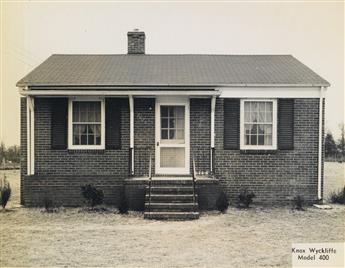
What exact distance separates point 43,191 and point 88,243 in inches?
177

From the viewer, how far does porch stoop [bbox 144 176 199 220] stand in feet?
33.7

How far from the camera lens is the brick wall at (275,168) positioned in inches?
485

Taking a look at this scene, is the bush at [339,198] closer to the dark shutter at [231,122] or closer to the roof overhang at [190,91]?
the roof overhang at [190,91]

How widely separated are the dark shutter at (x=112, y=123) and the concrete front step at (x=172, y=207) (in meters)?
2.46

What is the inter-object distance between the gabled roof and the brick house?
0.10 m

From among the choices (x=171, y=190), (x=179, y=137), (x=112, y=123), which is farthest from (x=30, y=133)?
(x=171, y=190)

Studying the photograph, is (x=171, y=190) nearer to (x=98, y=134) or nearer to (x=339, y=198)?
(x=98, y=134)

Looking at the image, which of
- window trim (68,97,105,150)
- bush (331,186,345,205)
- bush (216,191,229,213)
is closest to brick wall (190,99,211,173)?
bush (216,191,229,213)

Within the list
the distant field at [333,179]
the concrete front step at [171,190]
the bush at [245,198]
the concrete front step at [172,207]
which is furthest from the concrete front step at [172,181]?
the distant field at [333,179]

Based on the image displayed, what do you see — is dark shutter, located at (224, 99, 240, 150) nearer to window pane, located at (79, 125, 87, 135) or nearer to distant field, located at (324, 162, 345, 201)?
distant field, located at (324, 162, 345, 201)

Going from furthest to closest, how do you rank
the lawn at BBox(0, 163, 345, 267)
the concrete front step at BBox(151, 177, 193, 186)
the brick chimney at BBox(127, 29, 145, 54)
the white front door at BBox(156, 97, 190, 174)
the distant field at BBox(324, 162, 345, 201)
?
the brick chimney at BBox(127, 29, 145, 54) → the distant field at BBox(324, 162, 345, 201) → the white front door at BBox(156, 97, 190, 174) → the concrete front step at BBox(151, 177, 193, 186) → the lawn at BBox(0, 163, 345, 267)

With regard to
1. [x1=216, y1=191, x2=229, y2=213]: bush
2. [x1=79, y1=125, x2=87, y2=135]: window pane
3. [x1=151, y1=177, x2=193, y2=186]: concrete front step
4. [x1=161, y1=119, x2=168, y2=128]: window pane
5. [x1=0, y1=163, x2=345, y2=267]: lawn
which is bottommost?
[x1=0, y1=163, x2=345, y2=267]: lawn

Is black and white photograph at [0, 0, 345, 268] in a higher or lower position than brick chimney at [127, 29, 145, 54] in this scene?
lower

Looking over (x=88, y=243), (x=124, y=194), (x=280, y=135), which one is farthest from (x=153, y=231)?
(x=280, y=135)
